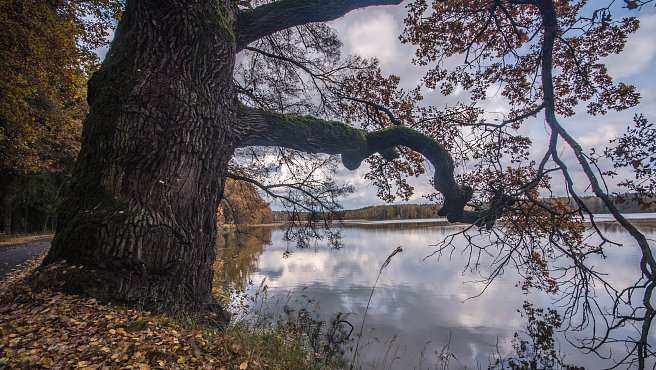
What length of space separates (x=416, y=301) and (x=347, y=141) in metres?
8.20

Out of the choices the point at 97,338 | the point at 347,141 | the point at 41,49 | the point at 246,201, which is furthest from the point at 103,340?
the point at 41,49

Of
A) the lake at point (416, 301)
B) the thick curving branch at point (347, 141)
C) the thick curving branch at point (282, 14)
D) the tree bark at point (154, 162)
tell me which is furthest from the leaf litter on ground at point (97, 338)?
the thick curving branch at point (282, 14)

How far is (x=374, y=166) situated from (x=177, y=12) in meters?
4.27

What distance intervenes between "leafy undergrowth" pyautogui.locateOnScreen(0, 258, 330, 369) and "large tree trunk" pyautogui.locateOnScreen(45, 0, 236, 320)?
0.93ft

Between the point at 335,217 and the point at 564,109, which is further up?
the point at 564,109

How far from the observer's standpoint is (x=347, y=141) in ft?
15.7

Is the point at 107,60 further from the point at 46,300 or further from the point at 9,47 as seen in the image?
the point at 9,47

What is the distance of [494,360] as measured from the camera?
22.3ft

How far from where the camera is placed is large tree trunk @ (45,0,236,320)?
9.55 feet

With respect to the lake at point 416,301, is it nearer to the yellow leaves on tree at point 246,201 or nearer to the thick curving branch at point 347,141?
the yellow leaves on tree at point 246,201

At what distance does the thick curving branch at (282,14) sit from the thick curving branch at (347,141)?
995mm

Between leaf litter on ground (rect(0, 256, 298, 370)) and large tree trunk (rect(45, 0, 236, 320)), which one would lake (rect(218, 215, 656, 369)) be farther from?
leaf litter on ground (rect(0, 256, 298, 370))

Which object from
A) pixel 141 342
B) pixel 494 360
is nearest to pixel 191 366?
pixel 141 342

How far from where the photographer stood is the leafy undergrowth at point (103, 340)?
2.04m
